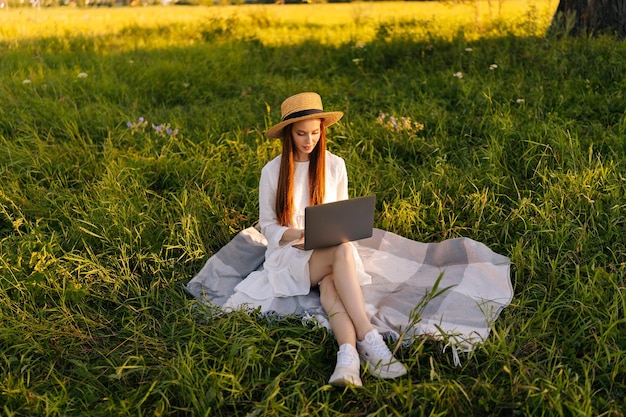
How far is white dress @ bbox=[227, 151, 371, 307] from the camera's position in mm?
3234

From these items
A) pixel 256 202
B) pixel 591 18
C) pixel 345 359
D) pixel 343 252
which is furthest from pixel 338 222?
pixel 591 18

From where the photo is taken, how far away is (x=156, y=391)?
261cm

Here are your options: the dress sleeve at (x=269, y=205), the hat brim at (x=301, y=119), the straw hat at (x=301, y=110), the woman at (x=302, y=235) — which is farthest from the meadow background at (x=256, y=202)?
the straw hat at (x=301, y=110)

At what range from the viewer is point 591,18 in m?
5.86

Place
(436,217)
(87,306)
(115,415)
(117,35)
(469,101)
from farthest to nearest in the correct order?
(117,35) < (469,101) < (436,217) < (87,306) < (115,415)

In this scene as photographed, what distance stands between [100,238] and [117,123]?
5.25 feet

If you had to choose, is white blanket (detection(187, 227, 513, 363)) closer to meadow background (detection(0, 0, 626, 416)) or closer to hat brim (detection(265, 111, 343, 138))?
meadow background (detection(0, 0, 626, 416))

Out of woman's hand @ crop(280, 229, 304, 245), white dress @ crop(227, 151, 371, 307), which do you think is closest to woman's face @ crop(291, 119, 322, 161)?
white dress @ crop(227, 151, 371, 307)

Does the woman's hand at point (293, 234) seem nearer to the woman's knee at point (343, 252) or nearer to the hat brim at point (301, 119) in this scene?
the woman's knee at point (343, 252)

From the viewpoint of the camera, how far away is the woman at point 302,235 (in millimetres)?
2926

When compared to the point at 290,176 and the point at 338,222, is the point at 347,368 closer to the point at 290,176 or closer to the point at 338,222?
the point at 338,222

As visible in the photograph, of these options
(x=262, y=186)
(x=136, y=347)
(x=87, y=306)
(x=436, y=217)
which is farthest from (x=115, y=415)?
(x=436, y=217)

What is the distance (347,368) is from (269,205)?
103 cm

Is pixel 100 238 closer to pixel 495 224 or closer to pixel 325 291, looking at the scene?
pixel 325 291
